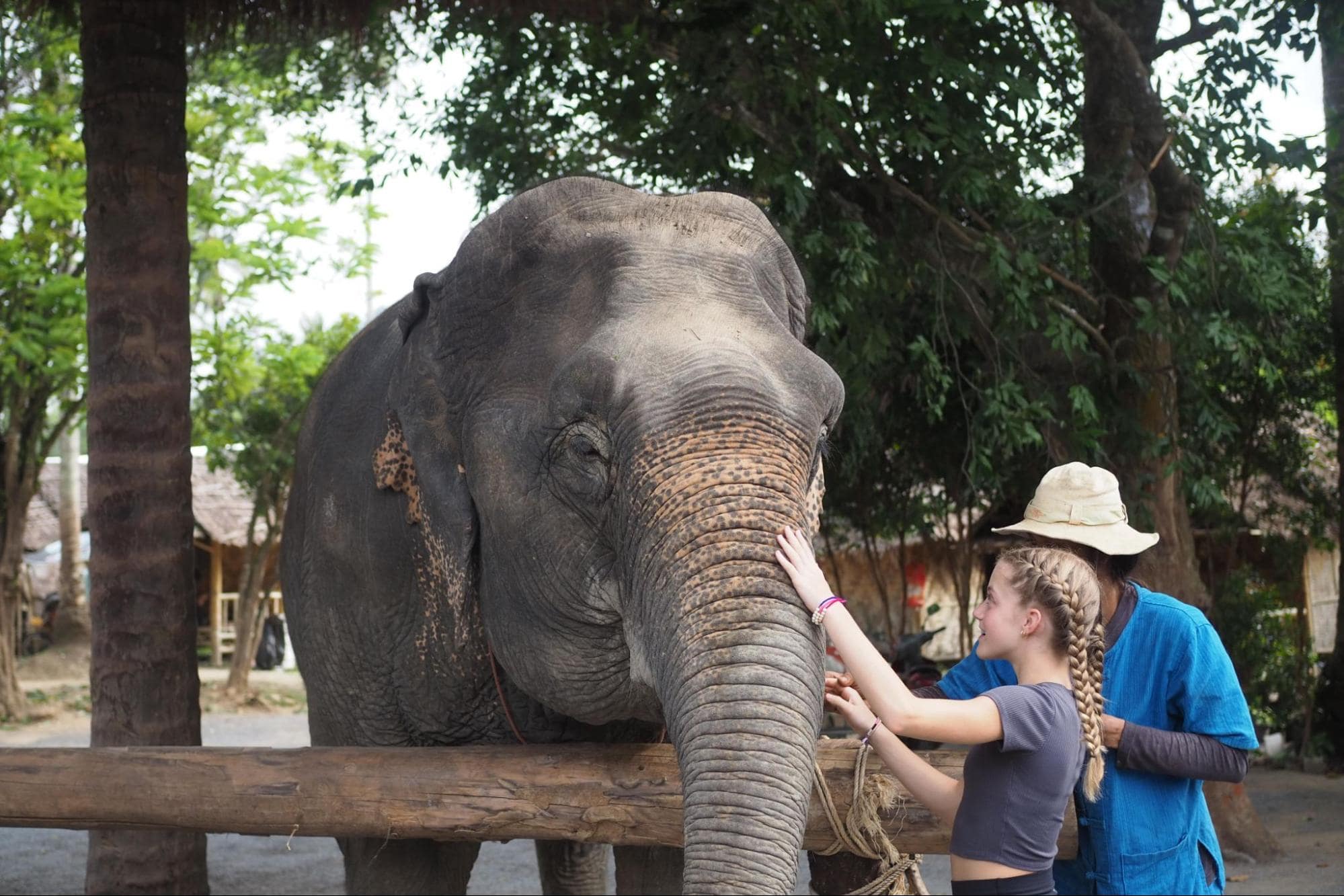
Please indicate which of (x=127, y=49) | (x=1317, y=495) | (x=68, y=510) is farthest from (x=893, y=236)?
(x=68, y=510)

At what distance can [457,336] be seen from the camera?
129 inches

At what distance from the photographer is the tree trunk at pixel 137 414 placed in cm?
481

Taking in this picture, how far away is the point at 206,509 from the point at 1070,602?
21.1 metres

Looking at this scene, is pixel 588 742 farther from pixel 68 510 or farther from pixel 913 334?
pixel 68 510

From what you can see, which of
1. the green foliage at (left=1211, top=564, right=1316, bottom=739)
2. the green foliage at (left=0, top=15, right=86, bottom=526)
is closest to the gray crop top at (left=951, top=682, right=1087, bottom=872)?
the green foliage at (left=1211, top=564, right=1316, bottom=739)

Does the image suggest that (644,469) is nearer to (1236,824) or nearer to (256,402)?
(1236,824)

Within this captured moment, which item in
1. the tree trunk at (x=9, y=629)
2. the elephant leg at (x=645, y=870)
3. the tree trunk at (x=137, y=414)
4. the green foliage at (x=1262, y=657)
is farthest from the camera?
the tree trunk at (x=9, y=629)

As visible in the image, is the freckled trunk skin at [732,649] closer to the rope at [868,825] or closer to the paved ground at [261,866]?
the rope at [868,825]

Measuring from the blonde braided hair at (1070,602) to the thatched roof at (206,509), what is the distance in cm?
1831

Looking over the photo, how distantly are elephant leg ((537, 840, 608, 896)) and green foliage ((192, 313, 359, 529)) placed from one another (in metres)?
10.2

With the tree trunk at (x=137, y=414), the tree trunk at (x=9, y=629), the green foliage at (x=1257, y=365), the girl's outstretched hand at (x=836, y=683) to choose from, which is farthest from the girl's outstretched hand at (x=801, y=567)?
the tree trunk at (x=9, y=629)

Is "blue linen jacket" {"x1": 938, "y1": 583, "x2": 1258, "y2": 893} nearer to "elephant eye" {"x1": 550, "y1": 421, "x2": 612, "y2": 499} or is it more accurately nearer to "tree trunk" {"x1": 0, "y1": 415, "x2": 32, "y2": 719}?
"elephant eye" {"x1": 550, "y1": 421, "x2": 612, "y2": 499}

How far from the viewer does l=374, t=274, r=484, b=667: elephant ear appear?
3254mm

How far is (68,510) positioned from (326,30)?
14.5 meters
